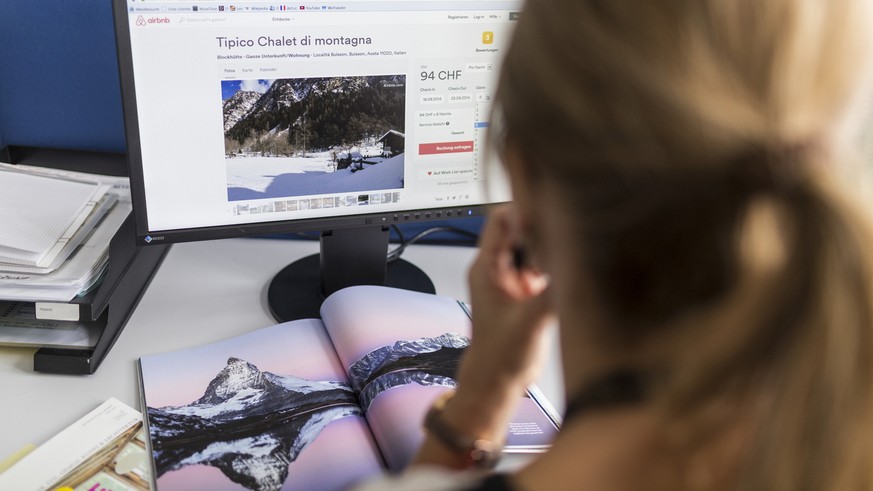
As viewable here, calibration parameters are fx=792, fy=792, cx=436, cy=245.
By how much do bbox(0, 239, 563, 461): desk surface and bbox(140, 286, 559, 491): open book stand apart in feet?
0.14

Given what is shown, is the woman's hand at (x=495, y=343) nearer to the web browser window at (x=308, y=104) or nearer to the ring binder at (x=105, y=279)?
the web browser window at (x=308, y=104)

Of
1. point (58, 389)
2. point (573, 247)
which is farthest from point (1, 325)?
point (573, 247)

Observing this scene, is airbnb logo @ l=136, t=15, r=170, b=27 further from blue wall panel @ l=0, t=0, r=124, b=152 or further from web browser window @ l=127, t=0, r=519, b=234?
blue wall panel @ l=0, t=0, r=124, b=152

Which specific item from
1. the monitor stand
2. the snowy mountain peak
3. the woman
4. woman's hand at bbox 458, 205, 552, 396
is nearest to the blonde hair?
the woman

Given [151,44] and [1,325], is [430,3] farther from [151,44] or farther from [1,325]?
[1,325]

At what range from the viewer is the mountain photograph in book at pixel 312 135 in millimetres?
866

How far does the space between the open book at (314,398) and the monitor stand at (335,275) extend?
66 mm

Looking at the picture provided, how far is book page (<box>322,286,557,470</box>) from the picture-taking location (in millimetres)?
758

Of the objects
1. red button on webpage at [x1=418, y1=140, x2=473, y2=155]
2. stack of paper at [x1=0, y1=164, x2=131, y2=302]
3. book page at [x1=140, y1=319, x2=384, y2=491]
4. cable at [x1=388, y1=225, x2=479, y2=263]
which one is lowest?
book page at [x1=140, y1=319, x2=384, y2=491]

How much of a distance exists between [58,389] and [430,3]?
0.57 meters

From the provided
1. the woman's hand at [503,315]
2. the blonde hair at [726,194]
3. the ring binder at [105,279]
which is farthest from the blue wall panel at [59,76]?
the blonde hair at [726,194]

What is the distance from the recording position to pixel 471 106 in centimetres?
94

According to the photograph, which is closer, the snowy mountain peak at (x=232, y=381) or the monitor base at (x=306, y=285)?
the snowy mountain peak at (x=232, y=381)

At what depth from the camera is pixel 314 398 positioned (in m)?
0.80
